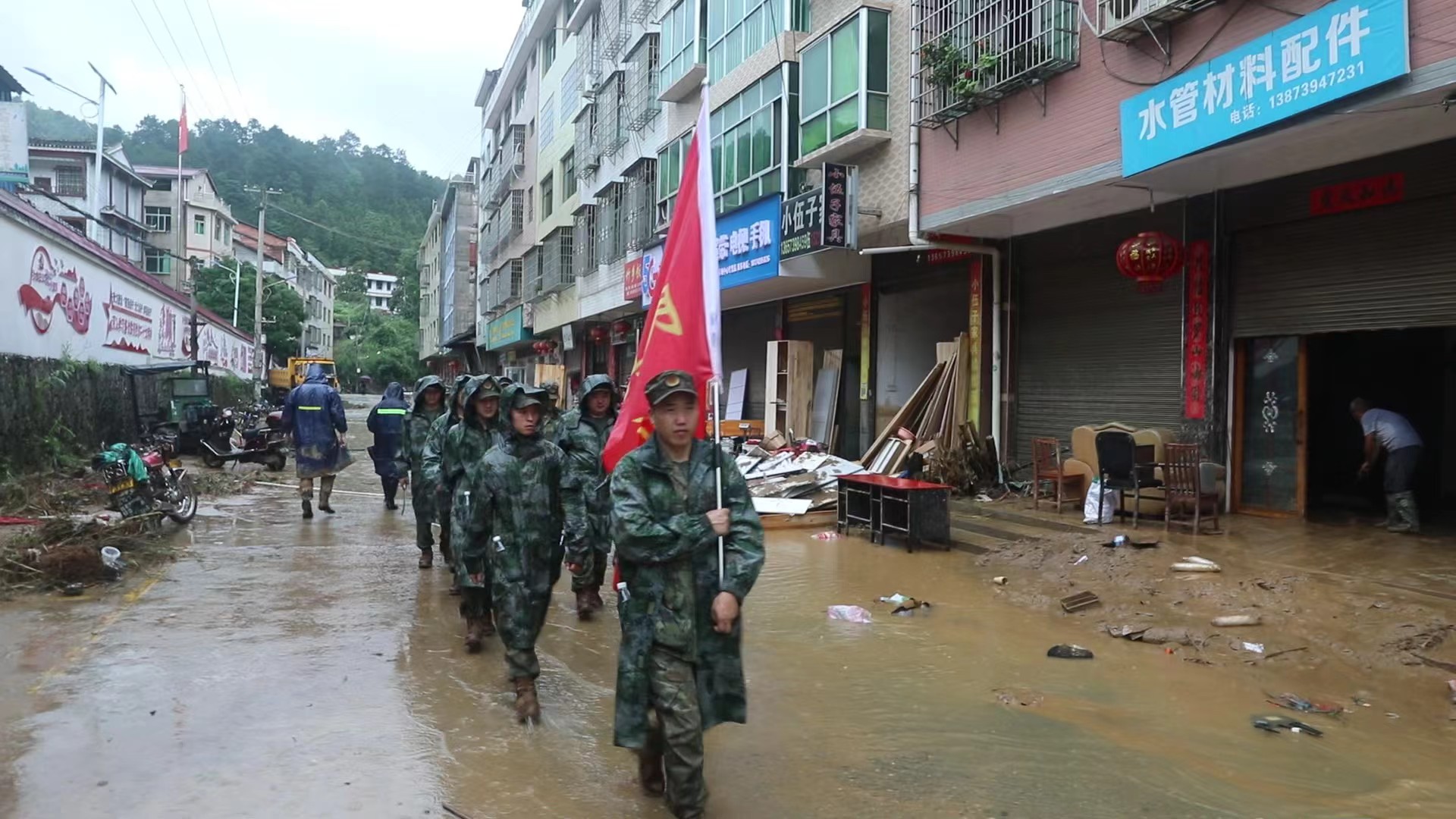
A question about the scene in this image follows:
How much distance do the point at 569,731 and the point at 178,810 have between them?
A: 164cm

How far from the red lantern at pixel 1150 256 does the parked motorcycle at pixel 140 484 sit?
1026cm

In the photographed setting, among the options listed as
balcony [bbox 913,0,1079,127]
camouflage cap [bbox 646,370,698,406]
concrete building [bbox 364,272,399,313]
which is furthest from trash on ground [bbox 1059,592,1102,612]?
concrete building [bbox 364,272,399,313]

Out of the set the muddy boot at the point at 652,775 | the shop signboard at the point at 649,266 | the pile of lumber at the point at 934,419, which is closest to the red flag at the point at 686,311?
the muddy boot at the point at 652,775

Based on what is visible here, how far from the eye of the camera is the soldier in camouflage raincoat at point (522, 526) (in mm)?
4746

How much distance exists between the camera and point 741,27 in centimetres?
1767

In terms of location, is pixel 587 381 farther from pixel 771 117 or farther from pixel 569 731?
pixel 771 117

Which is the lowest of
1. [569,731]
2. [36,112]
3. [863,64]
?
[569,731]

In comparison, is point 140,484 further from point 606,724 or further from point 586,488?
point 606,724

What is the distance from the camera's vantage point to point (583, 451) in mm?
6055

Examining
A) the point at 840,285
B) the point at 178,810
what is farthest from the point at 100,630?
the point at 840,285

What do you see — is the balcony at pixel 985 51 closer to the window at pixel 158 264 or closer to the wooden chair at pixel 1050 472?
the wooden chair at pixel 1050 472

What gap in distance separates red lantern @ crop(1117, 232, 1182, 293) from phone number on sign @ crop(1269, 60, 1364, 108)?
2626 mm

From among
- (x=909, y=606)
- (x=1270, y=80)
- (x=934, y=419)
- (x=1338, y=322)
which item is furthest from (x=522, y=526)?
(x=934, y=419)

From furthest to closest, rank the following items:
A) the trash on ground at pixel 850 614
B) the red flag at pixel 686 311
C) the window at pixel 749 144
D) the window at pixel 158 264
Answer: the window at pixel 158 264 < the window at pixel 749 144 < the trash on ground at pixel 850 614 < the red flag at pixel 686 311
